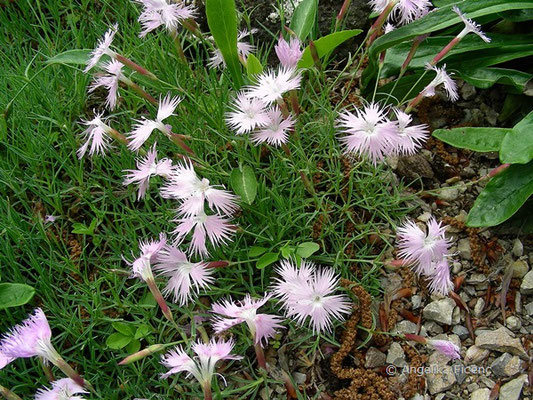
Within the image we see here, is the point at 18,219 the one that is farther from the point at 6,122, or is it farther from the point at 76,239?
the point at 6,122

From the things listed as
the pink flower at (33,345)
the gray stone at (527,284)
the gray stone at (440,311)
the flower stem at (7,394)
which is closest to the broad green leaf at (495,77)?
the gray stone at (527,284)

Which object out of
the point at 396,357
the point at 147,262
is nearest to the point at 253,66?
the point at 147,262

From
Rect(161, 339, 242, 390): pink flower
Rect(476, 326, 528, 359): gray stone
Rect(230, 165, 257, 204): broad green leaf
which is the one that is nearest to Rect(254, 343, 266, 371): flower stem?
Rect(161, 339, 242, 390): pink flower

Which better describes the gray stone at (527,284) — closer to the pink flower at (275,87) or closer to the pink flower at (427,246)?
the pink flower at (427,246)

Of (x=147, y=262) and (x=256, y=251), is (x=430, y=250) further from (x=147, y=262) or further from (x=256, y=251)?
(x=147, y=262)

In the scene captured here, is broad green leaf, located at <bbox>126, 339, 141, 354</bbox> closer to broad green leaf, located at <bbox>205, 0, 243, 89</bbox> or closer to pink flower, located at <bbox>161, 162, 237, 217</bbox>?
pink flower, located at <bbox>161, 162, 237, 217</bbox>
